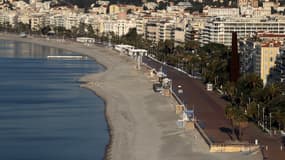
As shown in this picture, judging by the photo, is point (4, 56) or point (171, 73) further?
point (4, 56)

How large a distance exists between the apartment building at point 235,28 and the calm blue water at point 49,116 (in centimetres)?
991

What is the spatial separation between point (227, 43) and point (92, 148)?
129ft

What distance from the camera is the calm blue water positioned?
2773 centimetres

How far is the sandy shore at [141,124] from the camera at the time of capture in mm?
26031

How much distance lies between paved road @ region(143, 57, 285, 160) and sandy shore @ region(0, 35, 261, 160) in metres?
0.54

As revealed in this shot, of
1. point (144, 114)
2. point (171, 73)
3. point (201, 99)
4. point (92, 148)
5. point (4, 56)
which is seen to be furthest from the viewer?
point (4, 56)

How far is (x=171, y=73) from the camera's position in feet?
170

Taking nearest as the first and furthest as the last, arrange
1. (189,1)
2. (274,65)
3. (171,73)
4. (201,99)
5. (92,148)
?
1. (92,148)
2. (201,99)
3. (274,65)
4. (171,73)
5. (189,1)

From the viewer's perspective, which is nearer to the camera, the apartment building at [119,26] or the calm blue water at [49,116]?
the calm blue water at [49,116]

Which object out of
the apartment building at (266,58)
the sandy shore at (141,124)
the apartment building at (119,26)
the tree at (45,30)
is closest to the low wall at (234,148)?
the sandy shore at (141,124)

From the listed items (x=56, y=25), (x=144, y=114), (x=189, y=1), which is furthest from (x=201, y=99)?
(x=189, y=1)

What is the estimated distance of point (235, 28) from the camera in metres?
67.0

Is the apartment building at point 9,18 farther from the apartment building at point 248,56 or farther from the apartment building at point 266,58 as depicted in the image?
the apartment building at point 266,58

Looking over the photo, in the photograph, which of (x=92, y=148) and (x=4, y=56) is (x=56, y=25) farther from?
(x=92, y=148)
